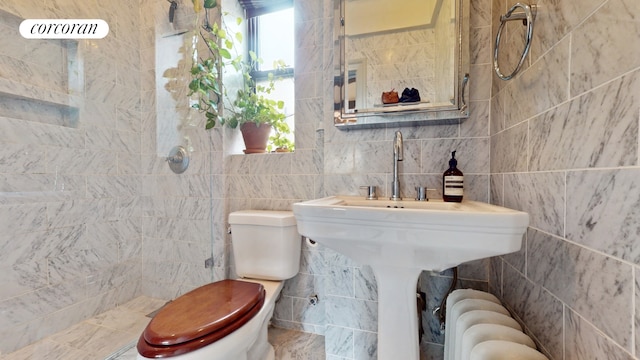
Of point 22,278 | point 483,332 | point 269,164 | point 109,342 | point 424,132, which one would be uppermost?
point 424,132

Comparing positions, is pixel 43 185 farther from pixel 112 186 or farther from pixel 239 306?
pixel 239 306

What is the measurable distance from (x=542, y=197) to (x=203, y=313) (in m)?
1.13

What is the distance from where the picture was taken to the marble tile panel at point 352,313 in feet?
3.77

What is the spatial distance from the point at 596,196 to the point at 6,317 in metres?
2.19

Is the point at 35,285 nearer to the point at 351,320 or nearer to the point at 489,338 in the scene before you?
the point at 351,320

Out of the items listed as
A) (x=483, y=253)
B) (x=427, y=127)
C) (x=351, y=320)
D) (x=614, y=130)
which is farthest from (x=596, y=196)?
(x=351, y=320)

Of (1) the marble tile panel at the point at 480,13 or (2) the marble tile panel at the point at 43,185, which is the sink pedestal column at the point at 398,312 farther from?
(2) the marble tile panel at the point at 43,185

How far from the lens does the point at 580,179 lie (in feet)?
1.75

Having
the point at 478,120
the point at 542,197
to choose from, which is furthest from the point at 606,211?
the point at 478,120

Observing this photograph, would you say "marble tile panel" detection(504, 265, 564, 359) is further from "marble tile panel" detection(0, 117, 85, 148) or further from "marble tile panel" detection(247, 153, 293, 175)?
"marble tile panel" detection(0, 117, 85, 148)

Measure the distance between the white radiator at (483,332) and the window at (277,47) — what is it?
4.00 ft

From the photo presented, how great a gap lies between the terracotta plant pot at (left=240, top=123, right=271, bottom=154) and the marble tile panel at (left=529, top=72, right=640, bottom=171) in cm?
128

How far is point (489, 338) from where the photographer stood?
2.12 ft

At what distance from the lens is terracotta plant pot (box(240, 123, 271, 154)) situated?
5.08 feet
